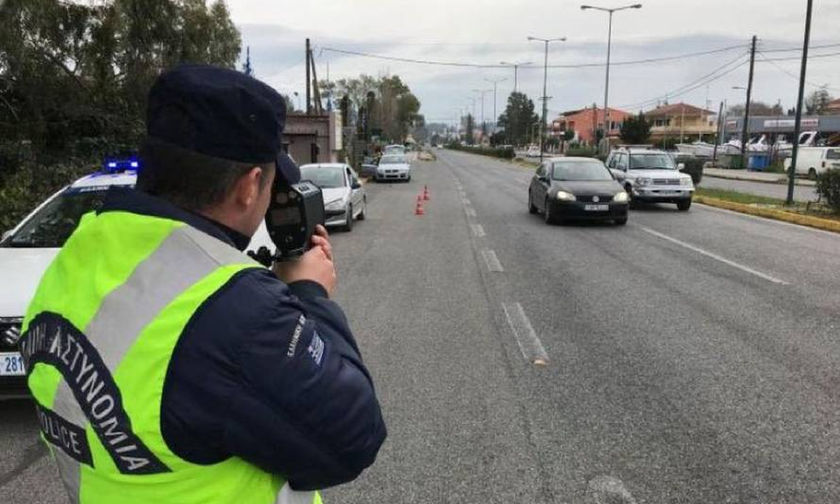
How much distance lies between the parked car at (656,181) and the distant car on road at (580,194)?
8.42ft

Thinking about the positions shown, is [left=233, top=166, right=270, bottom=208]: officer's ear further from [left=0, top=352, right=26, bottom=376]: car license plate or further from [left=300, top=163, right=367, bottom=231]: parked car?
[left=300, top=163, right=367, bottom=231]: parked car

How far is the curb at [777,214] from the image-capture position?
16453mm

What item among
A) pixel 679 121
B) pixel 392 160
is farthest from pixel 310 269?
pixel 679 121

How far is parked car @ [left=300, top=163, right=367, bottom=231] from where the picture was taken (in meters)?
15.3

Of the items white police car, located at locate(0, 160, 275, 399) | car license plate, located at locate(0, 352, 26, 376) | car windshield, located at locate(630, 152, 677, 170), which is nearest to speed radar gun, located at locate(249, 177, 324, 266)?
white police car, located at locate(0, 160, 275, 399)

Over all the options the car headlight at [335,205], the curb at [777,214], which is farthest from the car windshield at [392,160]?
the car headlight at [335,205]

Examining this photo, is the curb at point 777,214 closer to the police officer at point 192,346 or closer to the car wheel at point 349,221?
the car wheel at point 349,221

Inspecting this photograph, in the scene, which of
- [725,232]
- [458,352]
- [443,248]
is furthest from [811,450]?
[725,232]

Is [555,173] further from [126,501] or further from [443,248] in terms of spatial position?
[126,501]

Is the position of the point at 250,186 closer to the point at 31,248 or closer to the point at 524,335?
the point at 31,248

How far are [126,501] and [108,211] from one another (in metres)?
0.52

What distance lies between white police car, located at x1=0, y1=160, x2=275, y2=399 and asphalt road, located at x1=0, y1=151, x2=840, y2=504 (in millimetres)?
463

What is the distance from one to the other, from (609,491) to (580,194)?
12.9 metres

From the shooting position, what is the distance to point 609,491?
370 cm
